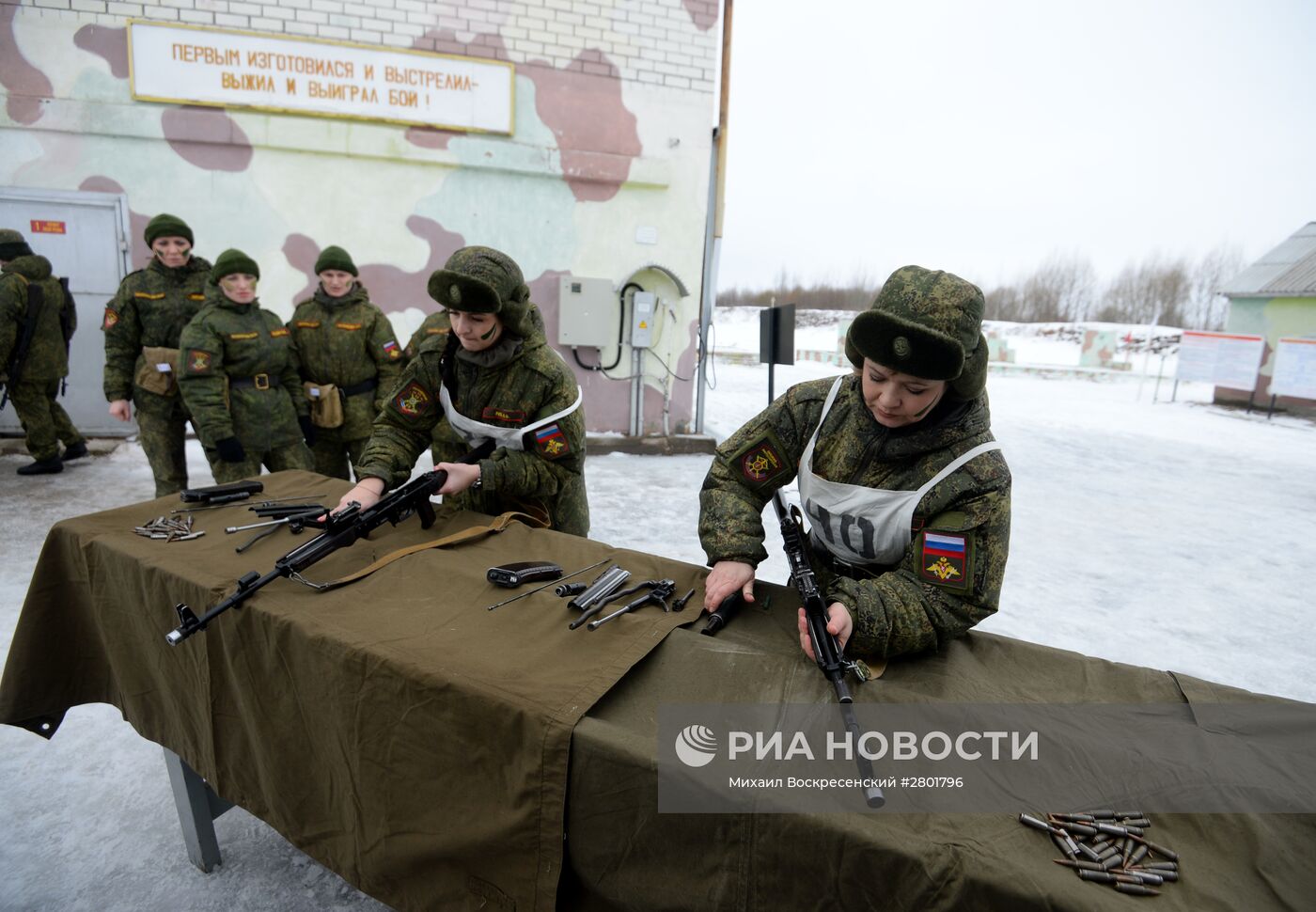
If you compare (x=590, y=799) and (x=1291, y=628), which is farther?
(x=1291, y=628)

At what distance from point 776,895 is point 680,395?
6985 mm

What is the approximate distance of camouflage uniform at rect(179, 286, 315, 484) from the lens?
4.04 metres

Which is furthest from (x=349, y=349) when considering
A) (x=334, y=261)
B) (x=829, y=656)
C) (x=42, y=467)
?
(x=829, y=656)

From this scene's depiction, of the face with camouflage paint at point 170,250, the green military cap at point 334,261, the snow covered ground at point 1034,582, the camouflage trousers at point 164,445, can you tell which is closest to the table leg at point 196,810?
the snow covered ground at point 1034,582

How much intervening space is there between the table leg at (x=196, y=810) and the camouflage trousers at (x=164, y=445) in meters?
3.17

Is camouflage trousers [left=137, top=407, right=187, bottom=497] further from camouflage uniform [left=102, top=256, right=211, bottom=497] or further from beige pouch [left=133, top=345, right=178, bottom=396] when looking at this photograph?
beige pouch [left=133, top=345, right=178, bottom=396]

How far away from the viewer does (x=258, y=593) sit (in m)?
1.72

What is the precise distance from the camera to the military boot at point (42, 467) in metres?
5.85

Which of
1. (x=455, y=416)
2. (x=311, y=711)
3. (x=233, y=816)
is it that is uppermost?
(x=455, y=416)

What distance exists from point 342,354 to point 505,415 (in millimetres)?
2572

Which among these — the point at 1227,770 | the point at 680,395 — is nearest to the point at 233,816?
the point at 1227,770

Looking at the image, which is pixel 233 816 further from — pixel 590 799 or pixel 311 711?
pixel 590 799

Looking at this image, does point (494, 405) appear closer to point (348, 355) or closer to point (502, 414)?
point (502, 414)

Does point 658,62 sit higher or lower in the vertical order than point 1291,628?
higher
